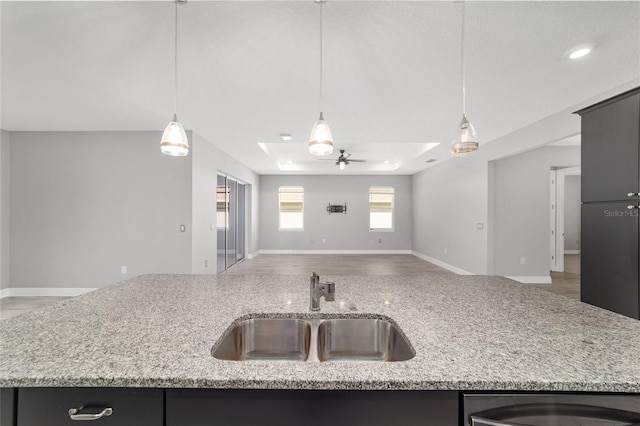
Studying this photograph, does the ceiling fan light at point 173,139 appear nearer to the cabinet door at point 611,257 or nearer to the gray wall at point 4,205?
the cabinet door at point 611,257

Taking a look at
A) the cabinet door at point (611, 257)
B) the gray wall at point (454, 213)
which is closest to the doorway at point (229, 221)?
the gray wall at point (454, 213)

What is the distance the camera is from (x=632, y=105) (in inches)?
88.3

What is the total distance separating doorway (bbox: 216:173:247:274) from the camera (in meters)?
5.66

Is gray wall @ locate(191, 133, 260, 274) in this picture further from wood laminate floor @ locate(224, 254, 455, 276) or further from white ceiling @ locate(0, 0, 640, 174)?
wood laminate floor @ locate(224, 254, 455, 276)

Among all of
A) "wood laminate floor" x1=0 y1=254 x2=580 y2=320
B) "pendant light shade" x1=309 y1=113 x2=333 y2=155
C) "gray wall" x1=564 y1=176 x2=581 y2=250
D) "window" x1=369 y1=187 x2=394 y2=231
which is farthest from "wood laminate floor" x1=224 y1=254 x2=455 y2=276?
"gray wall" x1=564 y1=176 x2=581 y2=250

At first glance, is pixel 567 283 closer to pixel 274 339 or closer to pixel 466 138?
pixel 466 138

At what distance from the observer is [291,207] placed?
9148mm

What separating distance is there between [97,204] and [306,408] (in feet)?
16.5

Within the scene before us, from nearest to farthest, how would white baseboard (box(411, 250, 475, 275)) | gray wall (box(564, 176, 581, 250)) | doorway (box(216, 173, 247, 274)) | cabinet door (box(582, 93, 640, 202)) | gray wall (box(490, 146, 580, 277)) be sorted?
cabinet door (box(582, 93, 640, 202))
gray wall (box(490, 146, 580, 277))
doorway (box(216, 173, 247, 274))
white baseboard (box(411, 250, 475, 275))
gray wall (box(564, 176, 581, 250))

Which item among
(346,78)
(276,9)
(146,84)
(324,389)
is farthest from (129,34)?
(324,389)

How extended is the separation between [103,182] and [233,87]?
3.10m

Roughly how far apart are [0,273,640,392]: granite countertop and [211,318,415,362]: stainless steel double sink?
0.05 meters

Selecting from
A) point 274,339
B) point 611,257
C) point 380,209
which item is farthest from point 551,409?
point 380,209

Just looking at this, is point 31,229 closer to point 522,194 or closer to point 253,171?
point 253,171
